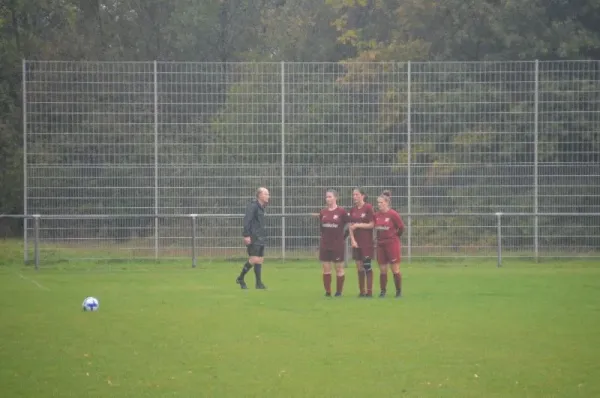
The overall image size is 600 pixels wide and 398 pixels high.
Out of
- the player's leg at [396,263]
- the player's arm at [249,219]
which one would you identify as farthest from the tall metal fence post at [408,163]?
the player's leg at [396,263]

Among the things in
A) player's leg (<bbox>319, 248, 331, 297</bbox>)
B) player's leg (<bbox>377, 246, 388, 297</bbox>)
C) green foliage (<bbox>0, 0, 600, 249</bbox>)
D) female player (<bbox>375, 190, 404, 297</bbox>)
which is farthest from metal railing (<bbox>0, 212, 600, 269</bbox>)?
female player (<bbox>375, 190, 404, 297</bbox>)

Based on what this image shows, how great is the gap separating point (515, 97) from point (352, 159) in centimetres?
415

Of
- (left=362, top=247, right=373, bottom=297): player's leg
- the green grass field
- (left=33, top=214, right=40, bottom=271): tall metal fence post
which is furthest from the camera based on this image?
(left=33, top=214, right=40, bottom=271): tall metal fence post

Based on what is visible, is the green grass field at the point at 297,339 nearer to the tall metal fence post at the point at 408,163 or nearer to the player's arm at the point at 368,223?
the player's arm at the point at 368,223

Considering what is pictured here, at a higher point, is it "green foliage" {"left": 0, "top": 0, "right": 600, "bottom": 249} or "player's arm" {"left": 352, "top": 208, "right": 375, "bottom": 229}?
"green foliage" {"left": 0, "top": 0, "right": 600, "bottom": 249}

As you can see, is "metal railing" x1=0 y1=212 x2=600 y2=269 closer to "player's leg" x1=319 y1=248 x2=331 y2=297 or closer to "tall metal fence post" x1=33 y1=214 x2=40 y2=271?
"tall metal fence post" x1=33 y1=214 x2=40 y2=271

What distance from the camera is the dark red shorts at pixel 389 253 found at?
18953 millimetres

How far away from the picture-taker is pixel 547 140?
2783 cm

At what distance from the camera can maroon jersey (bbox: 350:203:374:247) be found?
63.5ft

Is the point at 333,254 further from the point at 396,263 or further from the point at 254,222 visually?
the point at 254,222

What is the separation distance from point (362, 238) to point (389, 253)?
63cm

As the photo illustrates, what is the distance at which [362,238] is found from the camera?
1941cm

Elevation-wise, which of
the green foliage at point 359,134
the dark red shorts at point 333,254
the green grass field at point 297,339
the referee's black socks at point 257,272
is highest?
the green foliage at point 359,134

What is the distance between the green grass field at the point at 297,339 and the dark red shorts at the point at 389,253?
0.69 meters
